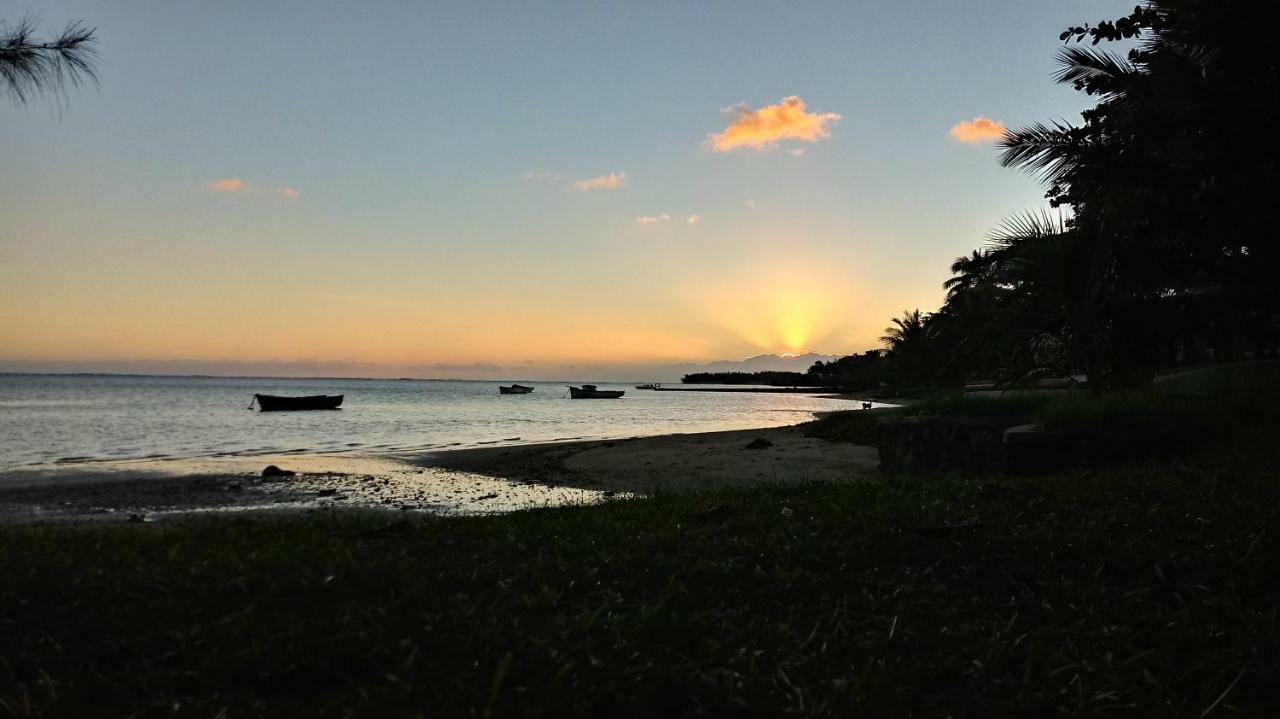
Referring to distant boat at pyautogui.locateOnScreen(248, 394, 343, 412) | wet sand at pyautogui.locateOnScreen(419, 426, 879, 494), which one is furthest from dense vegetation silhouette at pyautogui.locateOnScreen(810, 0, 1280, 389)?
distant boat at pyautogui.locateOnScreen(248, 394, 343, 412)

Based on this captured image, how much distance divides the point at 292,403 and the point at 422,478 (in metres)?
45.8

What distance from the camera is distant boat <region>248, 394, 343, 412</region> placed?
189 ft

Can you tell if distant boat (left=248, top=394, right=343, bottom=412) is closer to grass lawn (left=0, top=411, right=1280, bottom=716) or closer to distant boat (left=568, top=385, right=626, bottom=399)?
distant boat (left=568, top=385, right=626, bottom=399)

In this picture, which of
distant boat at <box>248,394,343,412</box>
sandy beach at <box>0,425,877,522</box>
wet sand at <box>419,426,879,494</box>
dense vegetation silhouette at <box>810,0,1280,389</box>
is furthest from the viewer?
distant boat at <box>248,394,343,412</box>

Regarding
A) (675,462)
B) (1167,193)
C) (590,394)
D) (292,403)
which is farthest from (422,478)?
(590,394)

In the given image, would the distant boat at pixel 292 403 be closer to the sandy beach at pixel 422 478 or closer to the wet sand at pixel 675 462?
the sandy beach at pixel 422 478

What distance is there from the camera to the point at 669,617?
418 centimetres

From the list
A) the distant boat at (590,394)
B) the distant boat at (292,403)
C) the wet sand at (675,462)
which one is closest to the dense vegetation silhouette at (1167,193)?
the wet sand at (675,462)

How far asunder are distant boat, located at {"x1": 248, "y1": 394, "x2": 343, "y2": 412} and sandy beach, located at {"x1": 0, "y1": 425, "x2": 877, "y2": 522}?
120ft

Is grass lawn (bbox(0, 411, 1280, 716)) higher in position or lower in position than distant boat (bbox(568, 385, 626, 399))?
higher

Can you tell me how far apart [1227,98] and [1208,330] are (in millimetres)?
5566

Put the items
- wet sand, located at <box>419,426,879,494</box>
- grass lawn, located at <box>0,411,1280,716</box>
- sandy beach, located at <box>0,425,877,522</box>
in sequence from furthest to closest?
1. wet sand, located at <box>419,426,879,494</box>
2. sandy beach, located at <box>0,425,877,522</box>
3. grass lawn, located at <box>0,411,1280,716</box>

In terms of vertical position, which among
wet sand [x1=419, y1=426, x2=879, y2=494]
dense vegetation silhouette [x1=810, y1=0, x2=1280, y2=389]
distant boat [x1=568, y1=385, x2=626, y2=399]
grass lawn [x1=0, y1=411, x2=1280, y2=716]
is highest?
dense vegetation silhouette [x1=810, y1=0, x2=1280, y2=389]

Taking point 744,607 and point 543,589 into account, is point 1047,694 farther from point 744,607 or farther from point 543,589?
point 543,589
